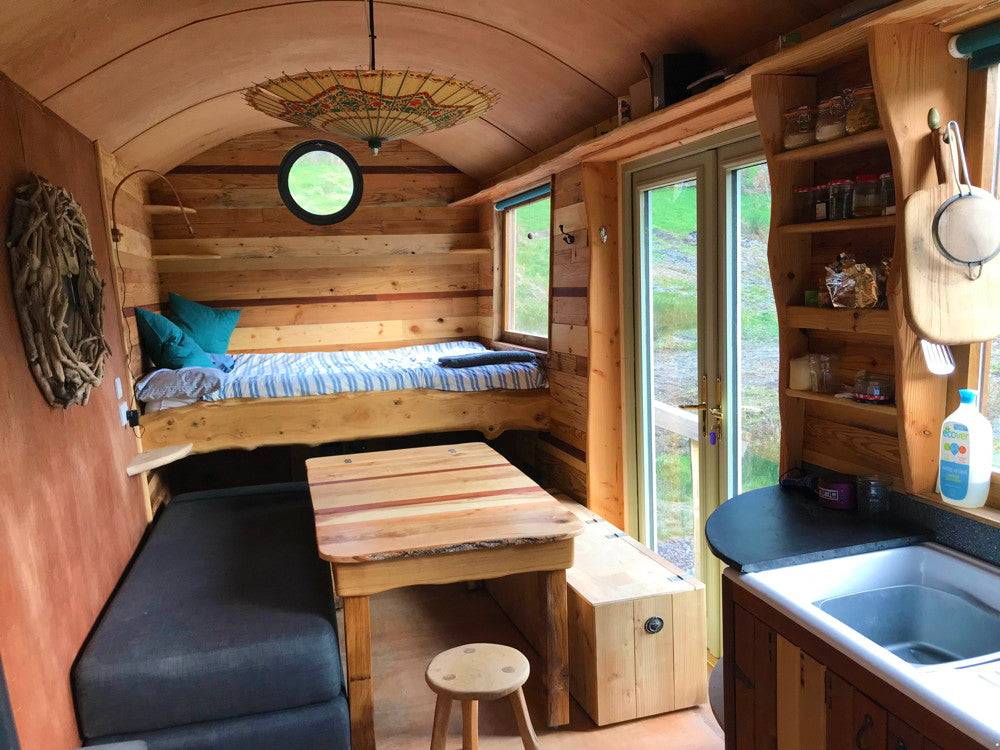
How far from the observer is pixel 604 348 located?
375cm

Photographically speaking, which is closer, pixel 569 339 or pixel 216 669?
pixel 216 669

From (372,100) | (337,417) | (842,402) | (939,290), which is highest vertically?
(372,100)

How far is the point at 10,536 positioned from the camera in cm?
196

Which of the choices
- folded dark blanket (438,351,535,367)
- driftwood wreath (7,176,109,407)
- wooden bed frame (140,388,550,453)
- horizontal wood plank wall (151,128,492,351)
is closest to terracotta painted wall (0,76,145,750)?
driftwood wreath (7,176,109,407)

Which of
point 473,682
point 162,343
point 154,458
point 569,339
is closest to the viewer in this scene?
point 473,682

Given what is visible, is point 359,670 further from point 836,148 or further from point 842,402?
point 836,148

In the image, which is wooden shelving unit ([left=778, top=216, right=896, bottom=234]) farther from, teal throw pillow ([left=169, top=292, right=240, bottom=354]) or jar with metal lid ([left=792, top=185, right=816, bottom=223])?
teal throw pillow ([left=169, top=292, right=240, bottom=354])

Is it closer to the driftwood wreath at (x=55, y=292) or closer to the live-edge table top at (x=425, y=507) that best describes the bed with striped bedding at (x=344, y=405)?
the live-edge table top at (x=425, y=507)

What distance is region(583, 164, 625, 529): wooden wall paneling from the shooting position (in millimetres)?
3648

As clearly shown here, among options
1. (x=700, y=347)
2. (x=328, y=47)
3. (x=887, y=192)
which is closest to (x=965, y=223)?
(x=887, y=192)

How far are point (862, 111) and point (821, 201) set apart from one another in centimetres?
27

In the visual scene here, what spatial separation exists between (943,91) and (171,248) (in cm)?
475

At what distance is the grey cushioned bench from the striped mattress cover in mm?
1561

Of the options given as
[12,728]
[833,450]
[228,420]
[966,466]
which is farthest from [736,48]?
[228,420]
